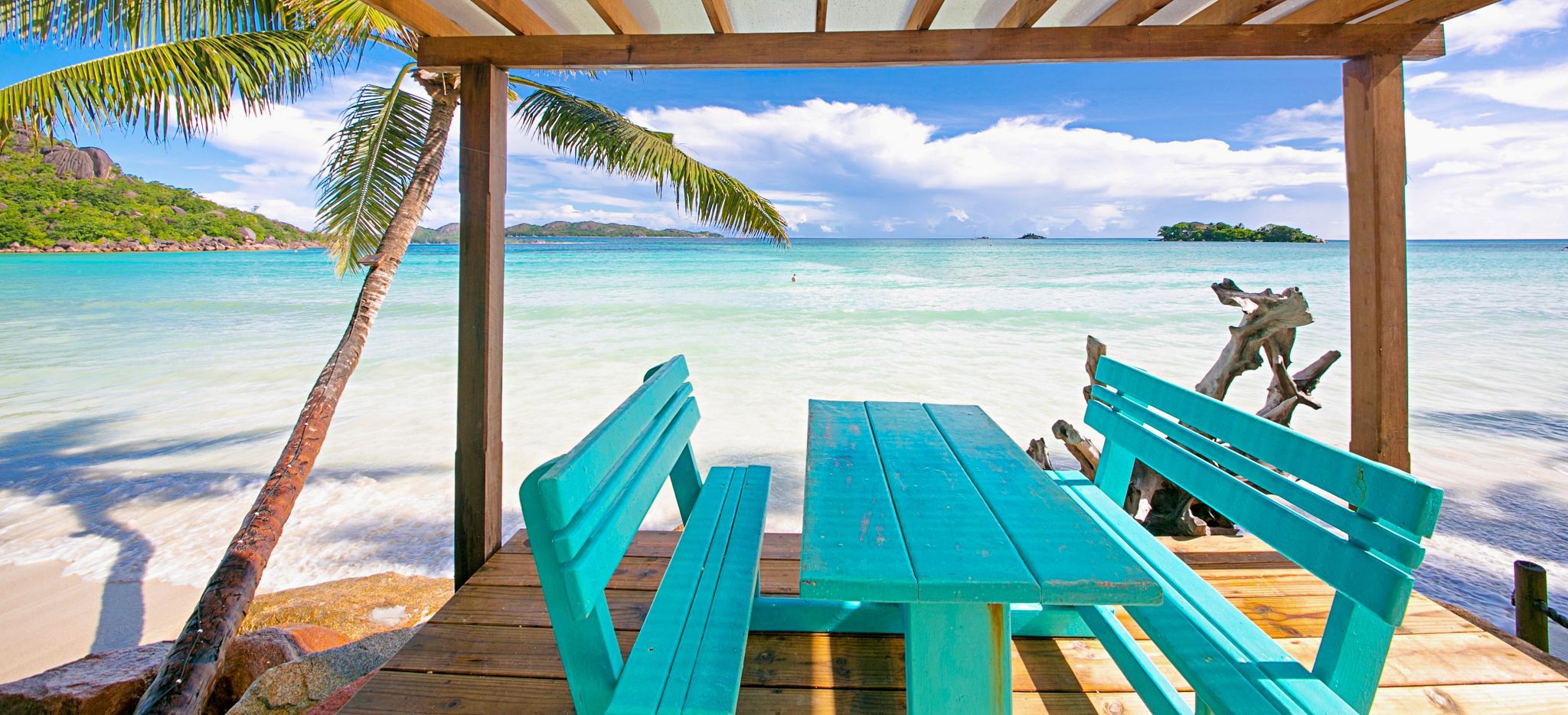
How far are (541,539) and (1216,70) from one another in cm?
4933

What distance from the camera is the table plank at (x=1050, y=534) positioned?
1.00m

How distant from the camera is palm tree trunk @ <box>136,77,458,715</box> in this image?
223cm

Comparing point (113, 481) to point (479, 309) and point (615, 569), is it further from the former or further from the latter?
point (615, 569)

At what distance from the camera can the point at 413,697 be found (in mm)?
1655

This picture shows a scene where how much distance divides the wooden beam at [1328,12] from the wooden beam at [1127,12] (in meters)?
0.48

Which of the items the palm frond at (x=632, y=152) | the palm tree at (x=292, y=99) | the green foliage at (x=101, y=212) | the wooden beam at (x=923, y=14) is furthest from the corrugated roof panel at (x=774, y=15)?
the green foliage at (x=101, y=212)

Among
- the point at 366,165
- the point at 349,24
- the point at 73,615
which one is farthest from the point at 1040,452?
the point at 73,615

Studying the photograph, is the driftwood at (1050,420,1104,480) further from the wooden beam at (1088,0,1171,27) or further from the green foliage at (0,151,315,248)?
the green foliage at (0,151,315,248)

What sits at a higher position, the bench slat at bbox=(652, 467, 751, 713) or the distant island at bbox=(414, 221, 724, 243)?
the distant island at bbox=(414, 221, 724, 243)

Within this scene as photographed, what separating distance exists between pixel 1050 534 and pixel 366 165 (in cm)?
564

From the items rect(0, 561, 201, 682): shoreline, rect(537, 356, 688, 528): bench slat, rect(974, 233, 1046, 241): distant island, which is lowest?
rect(0, 561, 201, 682): shoreline

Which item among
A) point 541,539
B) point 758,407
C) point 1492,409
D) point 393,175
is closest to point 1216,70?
point 1492,409

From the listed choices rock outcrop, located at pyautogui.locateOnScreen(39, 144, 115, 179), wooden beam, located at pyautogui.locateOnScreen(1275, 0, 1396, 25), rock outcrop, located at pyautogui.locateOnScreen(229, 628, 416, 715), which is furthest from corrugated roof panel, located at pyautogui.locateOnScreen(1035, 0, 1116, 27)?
rock outcrop, located at pyautogui.locateOnScreen(39, 144, 115, 179)

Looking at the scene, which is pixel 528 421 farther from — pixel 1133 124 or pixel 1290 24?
pixel 1133 124
